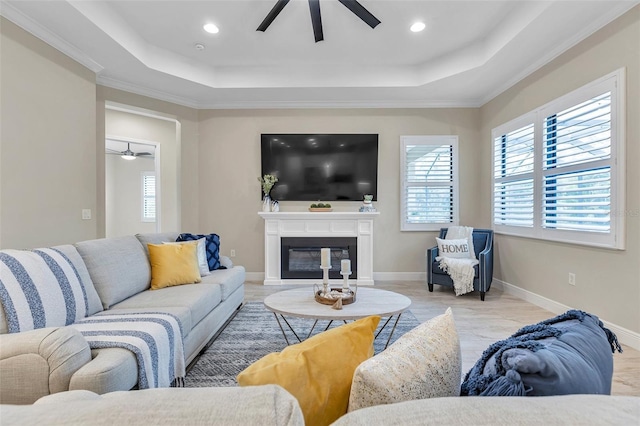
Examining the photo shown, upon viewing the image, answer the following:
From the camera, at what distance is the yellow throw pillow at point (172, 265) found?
2.54 metres

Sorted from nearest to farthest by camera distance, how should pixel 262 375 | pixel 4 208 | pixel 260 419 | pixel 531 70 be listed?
pixel 260 419 < pixel 262 375 < pixel 4 208 < pixel 531 70

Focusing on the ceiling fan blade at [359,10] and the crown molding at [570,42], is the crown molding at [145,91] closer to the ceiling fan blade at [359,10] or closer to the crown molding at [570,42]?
the ceiling fan blade at [359,10]

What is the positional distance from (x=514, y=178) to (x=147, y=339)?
4.32 metres

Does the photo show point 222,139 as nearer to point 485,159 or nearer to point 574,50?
point 485,159

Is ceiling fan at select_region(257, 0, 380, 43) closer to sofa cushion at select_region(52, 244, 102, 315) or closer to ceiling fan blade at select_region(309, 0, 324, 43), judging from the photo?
ceiling fan blade at select_region(309, 0, 324, 43)

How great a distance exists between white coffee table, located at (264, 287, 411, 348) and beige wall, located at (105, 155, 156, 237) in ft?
19.8

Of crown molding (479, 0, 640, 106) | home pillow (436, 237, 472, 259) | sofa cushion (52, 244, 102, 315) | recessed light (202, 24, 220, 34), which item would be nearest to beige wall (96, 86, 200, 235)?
recessed light (202, 24, 220, 34)

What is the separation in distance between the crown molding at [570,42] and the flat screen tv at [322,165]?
6.21 feet

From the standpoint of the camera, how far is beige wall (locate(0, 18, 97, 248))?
2.63 m

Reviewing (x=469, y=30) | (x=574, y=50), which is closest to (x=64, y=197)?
(x=469, y=30)

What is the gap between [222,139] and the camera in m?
4.80

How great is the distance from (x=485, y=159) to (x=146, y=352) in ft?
15.9

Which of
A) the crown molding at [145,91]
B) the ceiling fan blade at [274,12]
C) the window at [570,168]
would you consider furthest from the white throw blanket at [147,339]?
the window at [570,168]

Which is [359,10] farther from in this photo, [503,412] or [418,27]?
[503,412]
